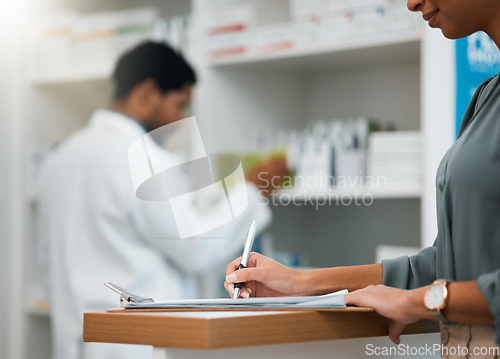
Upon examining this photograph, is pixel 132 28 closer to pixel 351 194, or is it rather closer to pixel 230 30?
pixel 230 30

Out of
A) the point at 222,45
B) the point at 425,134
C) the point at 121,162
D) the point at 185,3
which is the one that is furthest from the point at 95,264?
the point at 185,3

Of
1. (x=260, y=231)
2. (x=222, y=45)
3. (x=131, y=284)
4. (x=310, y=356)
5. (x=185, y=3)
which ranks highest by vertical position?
(x=185, y=3)

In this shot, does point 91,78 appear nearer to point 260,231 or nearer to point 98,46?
point 98,46

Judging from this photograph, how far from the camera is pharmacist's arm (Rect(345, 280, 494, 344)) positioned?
2.91ft

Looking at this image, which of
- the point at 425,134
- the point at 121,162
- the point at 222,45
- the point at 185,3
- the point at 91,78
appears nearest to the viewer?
the point at 425,134

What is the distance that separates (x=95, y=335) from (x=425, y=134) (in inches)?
55.3

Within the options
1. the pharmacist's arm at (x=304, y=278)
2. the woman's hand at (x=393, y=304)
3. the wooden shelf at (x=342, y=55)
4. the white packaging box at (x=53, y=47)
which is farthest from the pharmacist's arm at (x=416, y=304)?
the white packaging box at (x=53, y=47)

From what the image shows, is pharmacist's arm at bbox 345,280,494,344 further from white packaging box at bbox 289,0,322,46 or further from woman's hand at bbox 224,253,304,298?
white packaging box at bbox 289,0,322,46

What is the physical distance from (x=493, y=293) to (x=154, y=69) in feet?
6.07

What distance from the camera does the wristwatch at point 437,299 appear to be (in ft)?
2.95

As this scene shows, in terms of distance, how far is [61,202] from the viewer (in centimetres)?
244

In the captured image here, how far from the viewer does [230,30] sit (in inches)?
107

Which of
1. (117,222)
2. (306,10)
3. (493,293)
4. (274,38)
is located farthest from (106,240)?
(493,293)

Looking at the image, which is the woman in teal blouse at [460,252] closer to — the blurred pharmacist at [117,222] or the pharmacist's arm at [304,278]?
the pharmacist's arm at [304,278]
